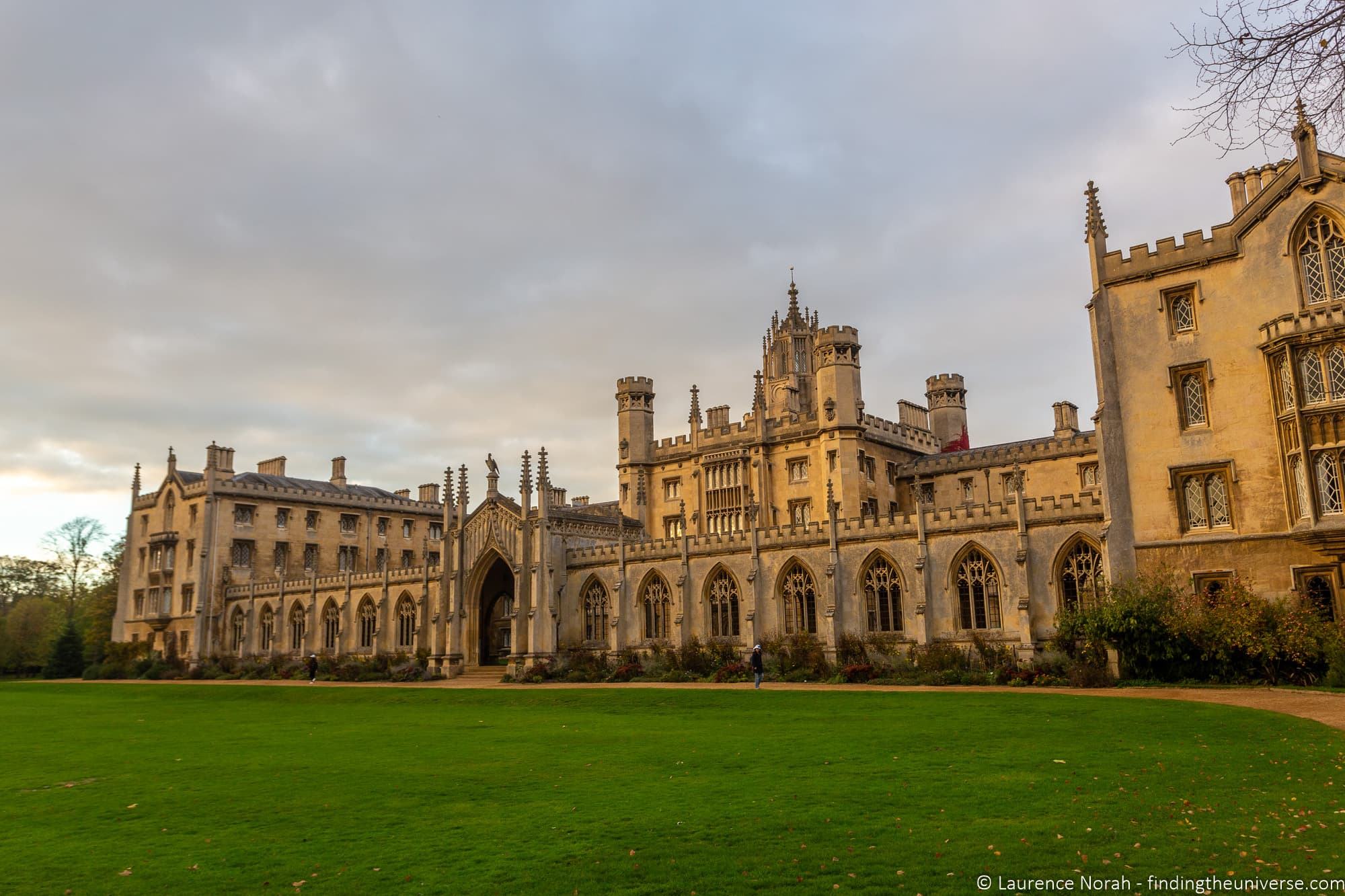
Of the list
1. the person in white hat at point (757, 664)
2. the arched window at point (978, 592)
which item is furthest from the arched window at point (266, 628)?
the arched window at point (978, 592)

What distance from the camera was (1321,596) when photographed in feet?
79.0

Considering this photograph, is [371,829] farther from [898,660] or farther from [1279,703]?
[898,660]

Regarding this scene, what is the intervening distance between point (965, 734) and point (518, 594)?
27782 millimetres

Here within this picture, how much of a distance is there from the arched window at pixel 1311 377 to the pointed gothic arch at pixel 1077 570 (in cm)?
692

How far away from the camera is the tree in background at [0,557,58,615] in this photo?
76.9 meters

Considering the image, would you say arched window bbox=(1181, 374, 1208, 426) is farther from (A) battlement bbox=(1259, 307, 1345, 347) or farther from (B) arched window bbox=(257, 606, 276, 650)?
(B) arched window bbox=(257, 606, 276, 650)

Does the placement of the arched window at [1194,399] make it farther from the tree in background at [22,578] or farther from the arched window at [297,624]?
the tree in background at [22,578]

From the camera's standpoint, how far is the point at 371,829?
9281 mm

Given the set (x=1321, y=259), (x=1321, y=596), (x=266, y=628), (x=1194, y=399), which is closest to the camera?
(x=1321, y=596)

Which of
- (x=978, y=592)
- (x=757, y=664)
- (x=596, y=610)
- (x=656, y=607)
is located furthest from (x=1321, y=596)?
(x=596, y=610)

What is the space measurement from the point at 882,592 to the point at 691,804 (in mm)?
24443

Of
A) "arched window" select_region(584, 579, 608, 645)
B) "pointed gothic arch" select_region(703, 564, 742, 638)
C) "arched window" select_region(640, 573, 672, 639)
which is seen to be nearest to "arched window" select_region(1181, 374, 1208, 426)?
"pointed gothic arch" select_region(703, 564, 742, 638)

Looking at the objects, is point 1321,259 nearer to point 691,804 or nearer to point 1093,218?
point 1093,218

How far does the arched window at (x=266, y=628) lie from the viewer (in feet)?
185
